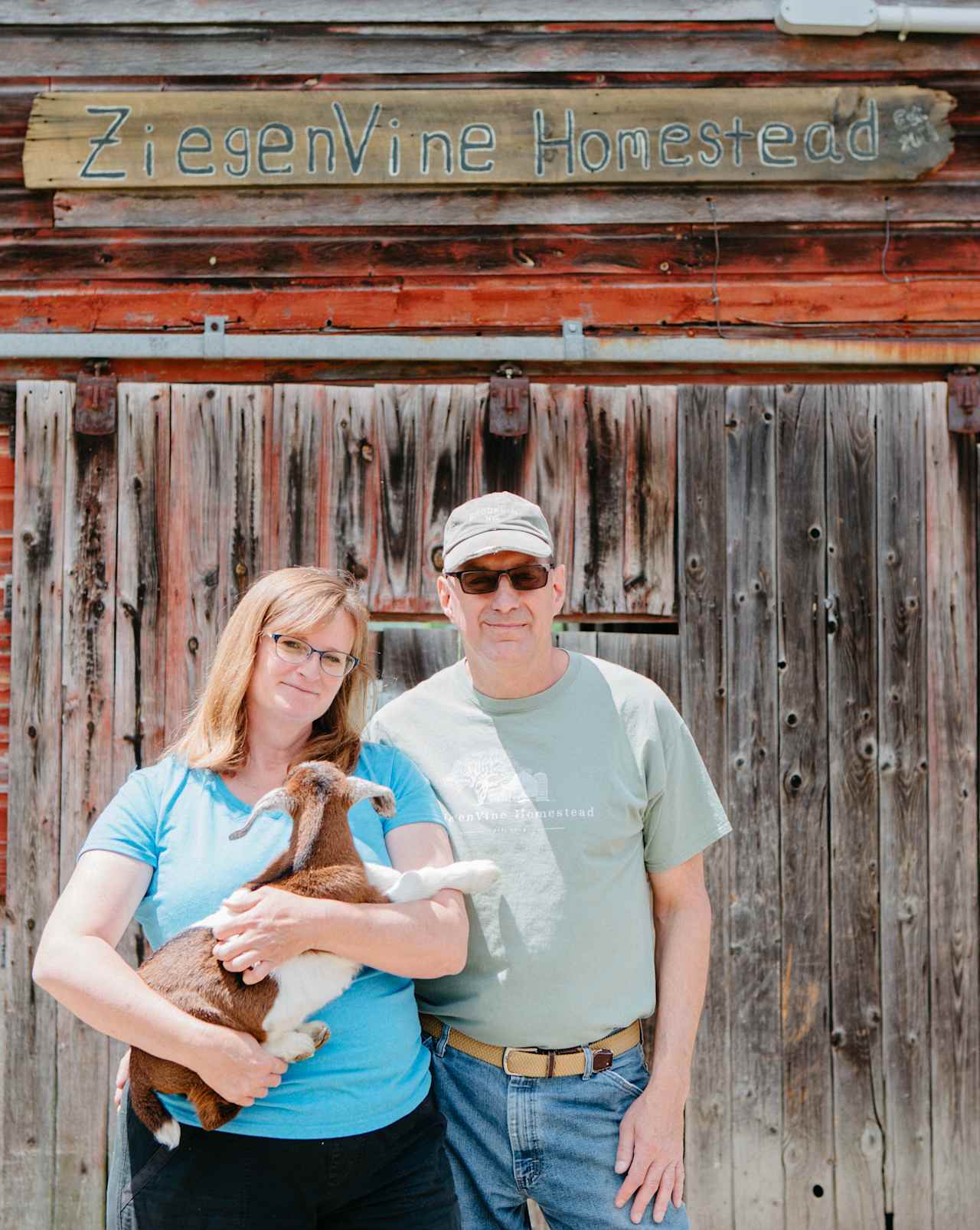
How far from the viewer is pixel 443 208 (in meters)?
4.08

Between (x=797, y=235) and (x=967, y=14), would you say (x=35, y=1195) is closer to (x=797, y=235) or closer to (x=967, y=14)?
(x=797, y=235)

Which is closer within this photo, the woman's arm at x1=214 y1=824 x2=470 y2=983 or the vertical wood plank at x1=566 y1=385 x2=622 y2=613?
the woman's arm at x1=214 y1=824 x2=470 y2=983

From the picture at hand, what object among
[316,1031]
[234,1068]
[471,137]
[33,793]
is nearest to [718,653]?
[471,137]

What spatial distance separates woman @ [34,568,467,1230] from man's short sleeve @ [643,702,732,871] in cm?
51

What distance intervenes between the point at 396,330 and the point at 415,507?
737 millimetres

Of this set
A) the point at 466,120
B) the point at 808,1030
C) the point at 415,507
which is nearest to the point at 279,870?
the point at 415,507

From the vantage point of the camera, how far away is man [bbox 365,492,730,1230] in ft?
7.37

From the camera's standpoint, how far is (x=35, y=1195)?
12.4 feet

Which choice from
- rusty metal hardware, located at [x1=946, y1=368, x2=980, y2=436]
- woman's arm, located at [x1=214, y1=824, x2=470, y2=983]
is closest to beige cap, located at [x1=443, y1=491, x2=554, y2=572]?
woman's arm, located at [x1=214, y1=824, x2=470, y2=983]

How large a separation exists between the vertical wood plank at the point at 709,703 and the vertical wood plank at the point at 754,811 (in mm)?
33

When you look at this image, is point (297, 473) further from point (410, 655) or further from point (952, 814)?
point (952, 814)

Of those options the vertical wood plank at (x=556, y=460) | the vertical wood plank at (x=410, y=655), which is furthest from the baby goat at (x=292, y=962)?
the vertical wood plank at (x=556, y=460)

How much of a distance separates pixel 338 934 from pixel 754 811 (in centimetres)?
227

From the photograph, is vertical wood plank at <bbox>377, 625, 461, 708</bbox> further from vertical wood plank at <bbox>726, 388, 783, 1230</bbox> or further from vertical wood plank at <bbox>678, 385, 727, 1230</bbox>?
vertical wood plank at <bbox>726, 388, 783, 1230</bbox>
